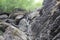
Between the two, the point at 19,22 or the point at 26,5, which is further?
the point at 26,5

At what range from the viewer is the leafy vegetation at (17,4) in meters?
24.9

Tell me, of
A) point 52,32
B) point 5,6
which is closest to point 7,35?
point 52,32

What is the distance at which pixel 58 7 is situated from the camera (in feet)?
33.6

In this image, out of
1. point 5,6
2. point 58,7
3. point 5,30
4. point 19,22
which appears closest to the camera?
point 58,7

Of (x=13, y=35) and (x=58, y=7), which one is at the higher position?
(x=58, y=7)

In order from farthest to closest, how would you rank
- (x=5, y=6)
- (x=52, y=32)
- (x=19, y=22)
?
(x=5, y=6)
(x=19, y=22)
(x=52, y=32)

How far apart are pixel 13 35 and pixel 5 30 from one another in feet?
4.34

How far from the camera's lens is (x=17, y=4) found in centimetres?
2562

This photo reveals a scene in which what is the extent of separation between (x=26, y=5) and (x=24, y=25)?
Answer: 9440mm

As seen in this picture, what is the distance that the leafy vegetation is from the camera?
24875 millimetres

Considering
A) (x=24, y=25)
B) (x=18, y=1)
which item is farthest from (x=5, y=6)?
(x=24, y=25)

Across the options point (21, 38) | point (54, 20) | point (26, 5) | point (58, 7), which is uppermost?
point (26, 5)

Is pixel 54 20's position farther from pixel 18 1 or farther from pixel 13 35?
pixel 18 1

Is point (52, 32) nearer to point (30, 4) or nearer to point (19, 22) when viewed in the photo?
point (19, 22)
